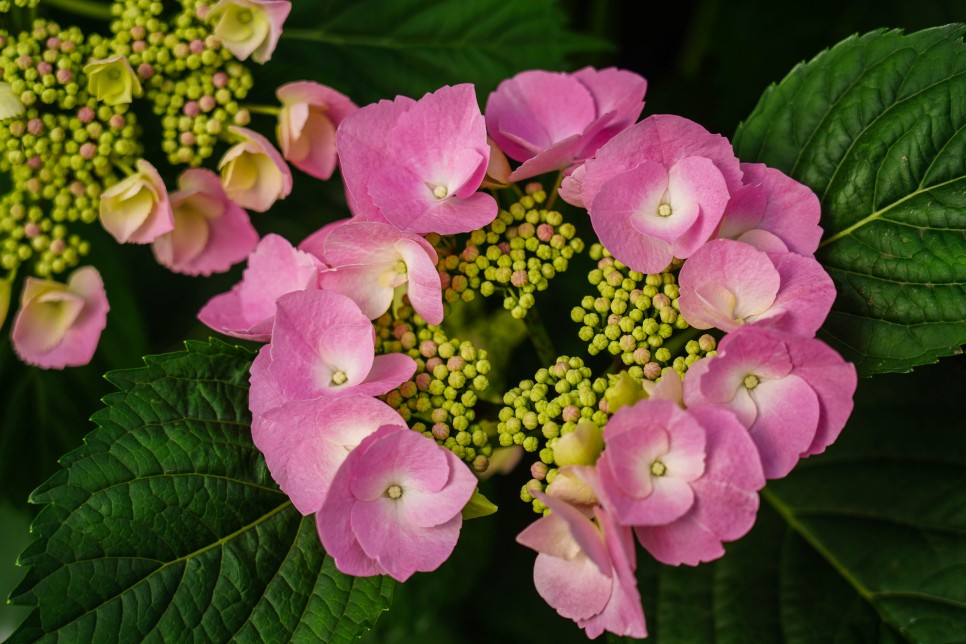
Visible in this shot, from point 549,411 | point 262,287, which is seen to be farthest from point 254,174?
point 549,411

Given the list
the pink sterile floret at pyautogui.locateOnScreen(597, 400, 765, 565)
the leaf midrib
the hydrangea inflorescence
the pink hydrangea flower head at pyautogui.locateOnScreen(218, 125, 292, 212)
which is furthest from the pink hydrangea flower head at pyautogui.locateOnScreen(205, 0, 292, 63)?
the pink sterile floret at pyautogui.locateOnScreen(597, 400, 765, 565)

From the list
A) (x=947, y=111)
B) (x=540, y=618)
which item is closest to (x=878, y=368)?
(x=947, y=111)

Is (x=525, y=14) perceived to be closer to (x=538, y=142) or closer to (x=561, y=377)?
(x=538, y=142)

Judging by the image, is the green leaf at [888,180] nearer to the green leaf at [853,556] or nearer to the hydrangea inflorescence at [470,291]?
the hydrangea inflorescence at [470,291]

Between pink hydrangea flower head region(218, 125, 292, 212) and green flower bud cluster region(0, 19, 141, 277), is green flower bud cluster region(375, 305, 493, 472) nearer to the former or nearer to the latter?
pink hydrangea flower head region(218, 125, 292, 212)

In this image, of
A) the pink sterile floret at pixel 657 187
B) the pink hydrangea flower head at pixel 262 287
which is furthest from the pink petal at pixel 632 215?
the pink hydrangea flower head at pixel 262 287
